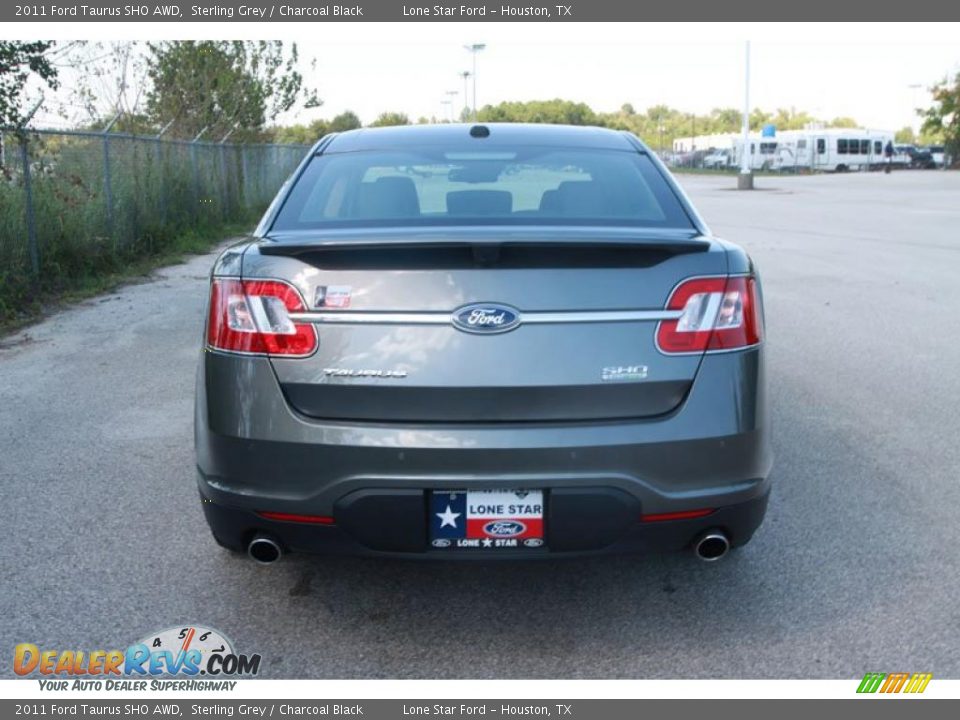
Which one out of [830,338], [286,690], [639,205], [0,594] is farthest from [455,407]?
[830,338]

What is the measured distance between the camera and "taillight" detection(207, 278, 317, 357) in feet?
10.2

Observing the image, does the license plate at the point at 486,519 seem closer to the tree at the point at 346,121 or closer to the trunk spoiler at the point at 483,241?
the trunk spoiler at the point at 483,241

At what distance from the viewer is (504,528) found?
121 inches

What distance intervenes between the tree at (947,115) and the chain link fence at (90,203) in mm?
59551

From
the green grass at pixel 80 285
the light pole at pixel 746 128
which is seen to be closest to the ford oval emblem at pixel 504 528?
the green grass at pixel 80 285

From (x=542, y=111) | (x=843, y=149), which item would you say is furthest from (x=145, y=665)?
(x=542, y=111)

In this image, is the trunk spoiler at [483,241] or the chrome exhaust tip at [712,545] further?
the chrome exhaust tip at [712,545]

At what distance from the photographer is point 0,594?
367 cm

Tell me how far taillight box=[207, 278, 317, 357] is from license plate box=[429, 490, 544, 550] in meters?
0.63

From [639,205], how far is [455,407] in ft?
4.26

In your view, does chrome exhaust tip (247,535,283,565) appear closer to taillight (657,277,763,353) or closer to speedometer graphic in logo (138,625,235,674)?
speedometer graphic in logo (138,625,235,674)

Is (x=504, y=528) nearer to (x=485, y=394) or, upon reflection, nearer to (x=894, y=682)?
(x=485, y=394)

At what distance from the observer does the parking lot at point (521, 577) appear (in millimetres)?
3281

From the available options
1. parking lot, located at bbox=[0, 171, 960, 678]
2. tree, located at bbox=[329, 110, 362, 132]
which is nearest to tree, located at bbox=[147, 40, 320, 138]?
parking lot, located at bbox=[0, 171, 960, 678]
